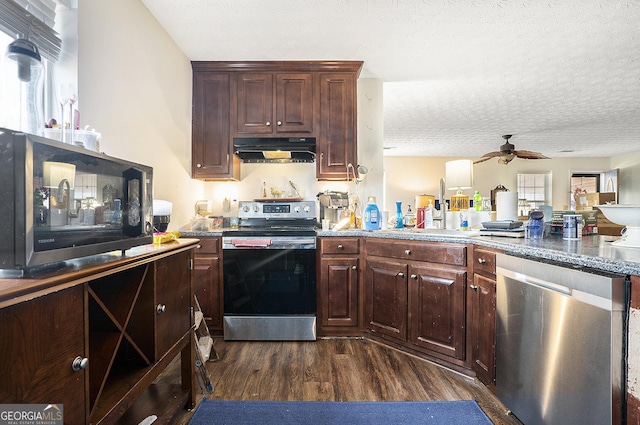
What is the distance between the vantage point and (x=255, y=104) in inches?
116

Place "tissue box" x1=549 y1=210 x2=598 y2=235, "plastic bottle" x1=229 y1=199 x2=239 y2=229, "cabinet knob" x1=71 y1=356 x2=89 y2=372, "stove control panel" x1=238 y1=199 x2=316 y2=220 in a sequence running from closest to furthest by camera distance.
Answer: "cabinet knob" x1=71 y1=356 x2=89 y2=372 < "tissue box" x1=549 y1=210 x2=598 y2=235 < "stove control panel" x1=238 y1=199 x2=316 y2=220 < "plastic bottle" x1=229 y1=199 x2=239 y2=229

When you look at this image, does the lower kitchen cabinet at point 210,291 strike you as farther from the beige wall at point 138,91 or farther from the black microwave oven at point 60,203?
the black microwave oven at point 60,203

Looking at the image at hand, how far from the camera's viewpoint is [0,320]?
624mm

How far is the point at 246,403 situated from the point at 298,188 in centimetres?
198

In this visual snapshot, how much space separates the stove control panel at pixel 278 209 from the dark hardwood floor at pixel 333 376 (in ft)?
3.43

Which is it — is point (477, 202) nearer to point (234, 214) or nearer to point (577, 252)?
point (577, 252)

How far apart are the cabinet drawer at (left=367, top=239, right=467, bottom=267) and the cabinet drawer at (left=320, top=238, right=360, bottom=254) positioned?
0.35ft

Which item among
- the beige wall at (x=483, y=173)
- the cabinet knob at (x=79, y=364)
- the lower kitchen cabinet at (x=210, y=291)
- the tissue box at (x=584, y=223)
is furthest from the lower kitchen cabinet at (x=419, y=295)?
the beige wall at (x=483, y=173)

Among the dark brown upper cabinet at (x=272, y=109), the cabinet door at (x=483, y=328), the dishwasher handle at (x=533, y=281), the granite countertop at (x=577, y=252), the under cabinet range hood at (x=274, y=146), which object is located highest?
the dark brown upper cabinet at (x=272, y=109)

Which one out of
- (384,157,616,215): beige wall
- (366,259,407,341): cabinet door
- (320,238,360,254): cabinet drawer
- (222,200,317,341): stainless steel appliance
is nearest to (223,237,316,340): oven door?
(222,200,317,341): stainless steel appliance

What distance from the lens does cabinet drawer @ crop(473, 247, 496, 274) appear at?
5.76 ft

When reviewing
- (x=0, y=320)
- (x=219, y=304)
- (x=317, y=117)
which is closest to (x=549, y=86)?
(x=317, y=117)

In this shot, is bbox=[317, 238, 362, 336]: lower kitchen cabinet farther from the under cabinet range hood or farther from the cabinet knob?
the cabinet knob

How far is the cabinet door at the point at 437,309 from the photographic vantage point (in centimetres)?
201
